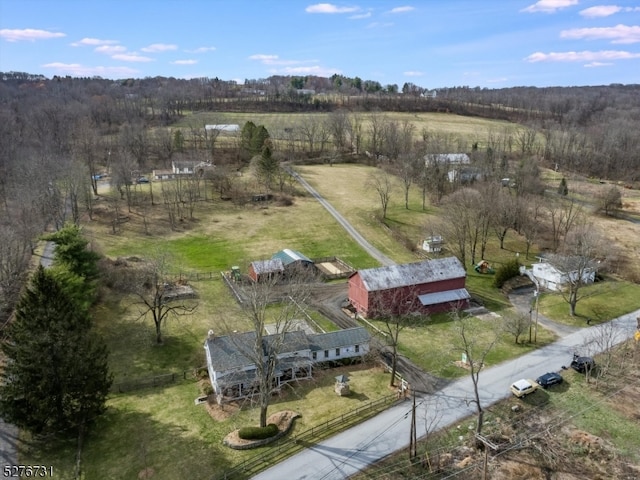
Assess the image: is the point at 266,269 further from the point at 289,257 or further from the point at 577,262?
the point at 577,262

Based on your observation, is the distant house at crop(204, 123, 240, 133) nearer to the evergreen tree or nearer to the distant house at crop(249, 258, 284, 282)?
the distant house at crop(249, 258, 284, 282)

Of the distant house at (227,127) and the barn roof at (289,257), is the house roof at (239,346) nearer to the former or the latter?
the barn roof at (289,257)

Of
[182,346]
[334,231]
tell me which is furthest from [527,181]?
[182,346]

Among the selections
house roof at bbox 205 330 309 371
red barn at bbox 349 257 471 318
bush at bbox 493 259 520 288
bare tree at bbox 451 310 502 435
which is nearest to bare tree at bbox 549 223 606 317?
bush at bbox 493 259 520 288

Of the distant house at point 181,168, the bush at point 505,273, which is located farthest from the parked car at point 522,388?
the distant house at point 181,168

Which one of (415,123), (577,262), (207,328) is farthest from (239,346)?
(415,123)

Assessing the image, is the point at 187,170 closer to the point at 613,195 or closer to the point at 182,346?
the point at 182,346
